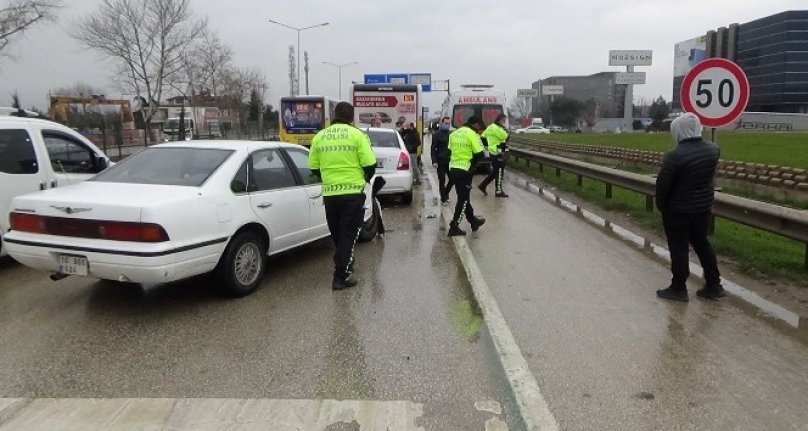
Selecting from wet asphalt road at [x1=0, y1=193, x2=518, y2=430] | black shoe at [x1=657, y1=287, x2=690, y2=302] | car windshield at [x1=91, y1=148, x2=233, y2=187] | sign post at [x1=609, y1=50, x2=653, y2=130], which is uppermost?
sign post at [x1=609, y1=50, x2=653, y2=130]

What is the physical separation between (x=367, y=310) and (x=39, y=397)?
2.50m

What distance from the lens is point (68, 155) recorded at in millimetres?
7441

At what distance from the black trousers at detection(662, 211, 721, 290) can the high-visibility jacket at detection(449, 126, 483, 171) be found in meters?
3.64

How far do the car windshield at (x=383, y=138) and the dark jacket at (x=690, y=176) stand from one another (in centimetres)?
758

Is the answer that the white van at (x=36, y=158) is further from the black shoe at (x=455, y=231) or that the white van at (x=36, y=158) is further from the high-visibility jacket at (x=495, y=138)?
the high-visibility jacket at (x=495, y=138)

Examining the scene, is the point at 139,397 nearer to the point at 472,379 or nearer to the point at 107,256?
the point at 107,256

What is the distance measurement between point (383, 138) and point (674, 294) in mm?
8063

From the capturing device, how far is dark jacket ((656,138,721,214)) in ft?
17.7

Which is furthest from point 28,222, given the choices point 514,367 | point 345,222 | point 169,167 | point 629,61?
point 629,61

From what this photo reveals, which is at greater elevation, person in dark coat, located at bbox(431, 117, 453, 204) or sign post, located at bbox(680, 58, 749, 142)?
sign post, located at bbox(680, 58, 749, 142)

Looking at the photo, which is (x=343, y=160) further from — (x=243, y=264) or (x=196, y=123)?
(x=196, y=123)

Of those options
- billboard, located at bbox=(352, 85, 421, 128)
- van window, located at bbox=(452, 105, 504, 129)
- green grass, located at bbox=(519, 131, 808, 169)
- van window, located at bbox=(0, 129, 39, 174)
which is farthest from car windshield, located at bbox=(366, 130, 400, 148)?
billboard, located at bbox=(352, 85, 421, 128)

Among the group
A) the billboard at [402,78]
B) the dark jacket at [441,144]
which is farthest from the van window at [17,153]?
the billboard at [402,78]

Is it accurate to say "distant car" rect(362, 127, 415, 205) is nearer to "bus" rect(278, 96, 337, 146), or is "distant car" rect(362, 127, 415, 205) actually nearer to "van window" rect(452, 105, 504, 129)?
"van window" rect(452, 105, 504, 129)
